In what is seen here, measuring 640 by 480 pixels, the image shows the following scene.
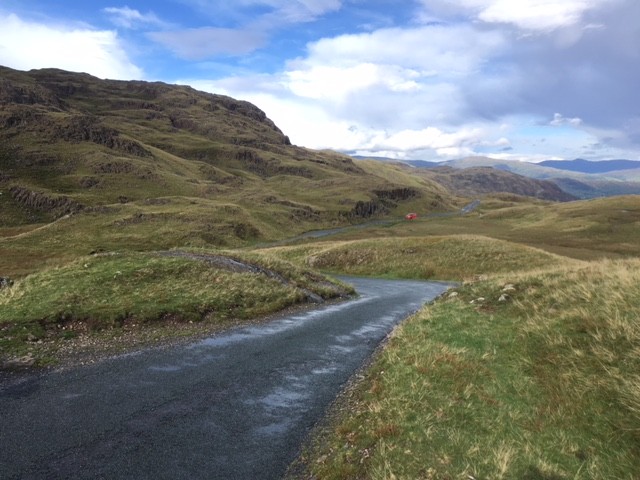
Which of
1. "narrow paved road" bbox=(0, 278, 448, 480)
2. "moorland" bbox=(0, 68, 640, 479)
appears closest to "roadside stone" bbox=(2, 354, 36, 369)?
"moorland" bbox=(0, 68, 640, 479)

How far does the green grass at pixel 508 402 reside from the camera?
8.56m

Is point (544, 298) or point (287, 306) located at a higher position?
point (544, 298)

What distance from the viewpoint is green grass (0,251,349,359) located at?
20.5 metres

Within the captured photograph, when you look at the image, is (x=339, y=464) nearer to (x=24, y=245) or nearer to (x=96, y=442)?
(x=96, y=442)

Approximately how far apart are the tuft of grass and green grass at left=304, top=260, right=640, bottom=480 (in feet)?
118

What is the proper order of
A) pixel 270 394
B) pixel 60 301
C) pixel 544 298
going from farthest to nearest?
pixel 60 301
pixel 544 298
pixel 270 394

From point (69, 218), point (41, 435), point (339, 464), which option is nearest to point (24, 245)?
point (69, 218)

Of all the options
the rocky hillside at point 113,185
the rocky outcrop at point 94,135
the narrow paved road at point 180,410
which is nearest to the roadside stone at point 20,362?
the narrow paved road at point 180,410

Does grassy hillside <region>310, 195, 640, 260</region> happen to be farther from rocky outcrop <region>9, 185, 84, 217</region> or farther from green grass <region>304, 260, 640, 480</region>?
rocky outcrop <region>9, 185, 84, 217</region>

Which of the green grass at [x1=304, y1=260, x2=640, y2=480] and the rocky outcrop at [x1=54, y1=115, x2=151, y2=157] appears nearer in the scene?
the green grass at [x1=304, y1=260, x2=640, y2=480]

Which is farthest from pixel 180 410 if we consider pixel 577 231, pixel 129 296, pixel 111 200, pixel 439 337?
pixel 111 200

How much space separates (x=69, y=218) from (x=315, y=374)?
102 metres

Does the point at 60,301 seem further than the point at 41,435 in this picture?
Yes

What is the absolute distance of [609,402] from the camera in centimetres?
1025
